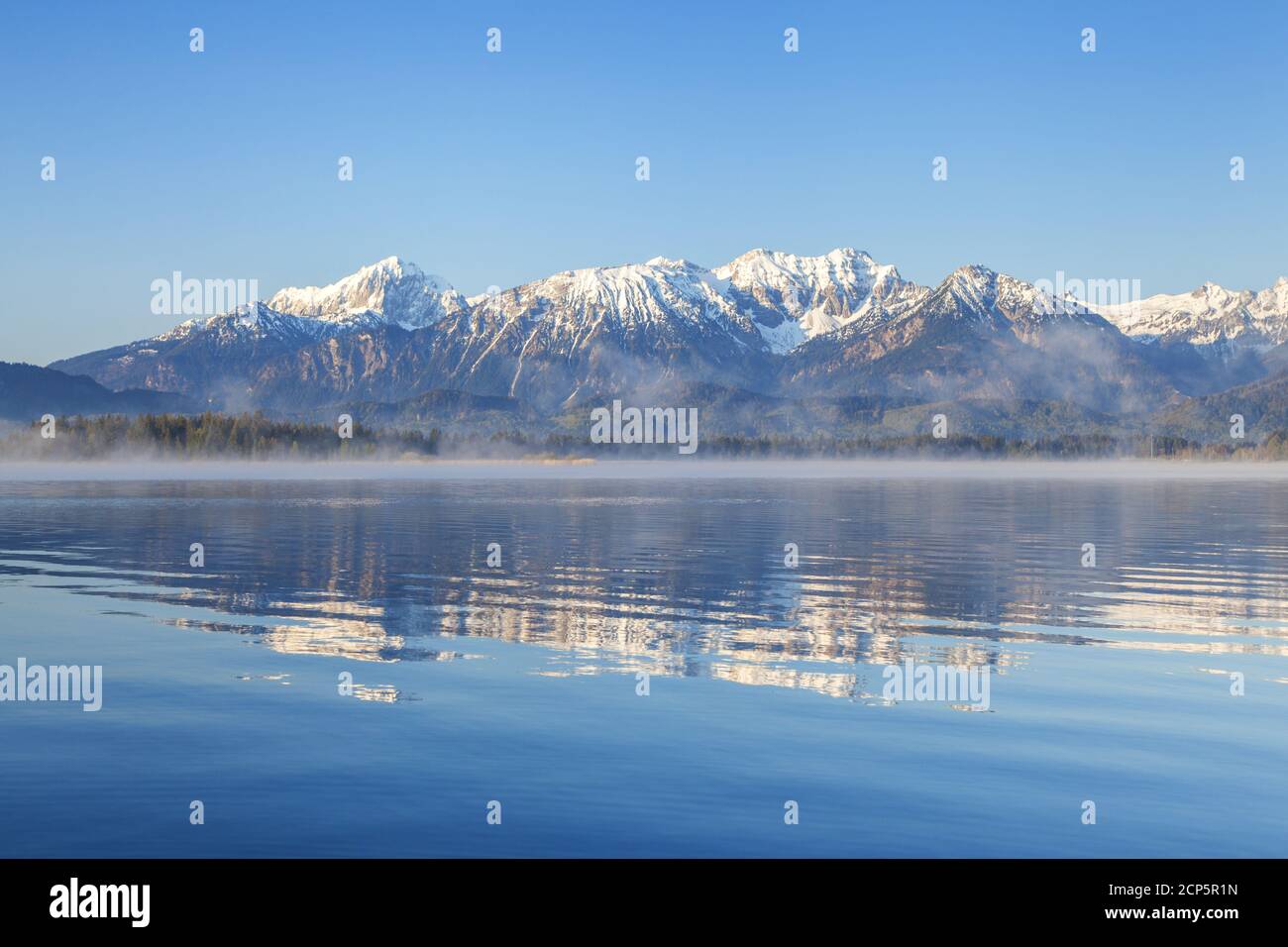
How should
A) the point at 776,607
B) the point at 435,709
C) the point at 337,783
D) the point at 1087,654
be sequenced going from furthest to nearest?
the point at 776,607, the point at 1087,654, the point at 435,709, the point at 337,783

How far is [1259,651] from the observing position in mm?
34062

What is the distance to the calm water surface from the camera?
19.0 metres

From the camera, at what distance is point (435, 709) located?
26688 millimetres

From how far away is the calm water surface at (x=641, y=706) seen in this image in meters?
19.0

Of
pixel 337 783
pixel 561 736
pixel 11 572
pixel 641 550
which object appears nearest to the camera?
pixel 337 783

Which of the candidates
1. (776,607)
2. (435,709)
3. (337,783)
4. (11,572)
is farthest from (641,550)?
(337,783)

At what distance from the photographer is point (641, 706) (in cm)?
2702
